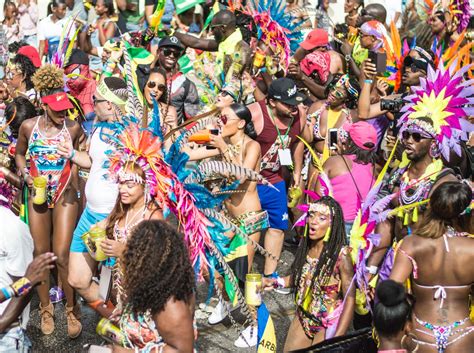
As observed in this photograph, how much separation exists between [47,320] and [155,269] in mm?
3059

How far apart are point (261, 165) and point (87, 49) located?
4393 millimetres

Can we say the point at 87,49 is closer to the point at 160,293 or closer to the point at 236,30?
the point at 236,30

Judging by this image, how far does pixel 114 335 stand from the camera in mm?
4176

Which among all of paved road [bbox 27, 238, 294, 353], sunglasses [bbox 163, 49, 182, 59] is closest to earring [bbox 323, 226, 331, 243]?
paved road [bbox 27, 238, 294, 353]

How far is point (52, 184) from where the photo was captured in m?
6.50

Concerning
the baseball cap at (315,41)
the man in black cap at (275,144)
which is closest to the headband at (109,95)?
the man in black cap at (275,144)

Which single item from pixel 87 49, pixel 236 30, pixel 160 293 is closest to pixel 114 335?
pixel 160 293

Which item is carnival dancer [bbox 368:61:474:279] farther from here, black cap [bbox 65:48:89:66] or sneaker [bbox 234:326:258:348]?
black cap [bbox 65:48:89:66]

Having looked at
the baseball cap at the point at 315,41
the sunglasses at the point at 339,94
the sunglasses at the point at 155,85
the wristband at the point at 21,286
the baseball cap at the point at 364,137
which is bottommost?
the baseball cap at the point at 315,41

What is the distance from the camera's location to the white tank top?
597 cm

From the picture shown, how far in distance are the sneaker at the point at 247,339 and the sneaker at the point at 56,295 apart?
67.1 inches

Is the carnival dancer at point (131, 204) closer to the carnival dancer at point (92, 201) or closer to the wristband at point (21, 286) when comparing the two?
the carnival dancer at point (92, 201)

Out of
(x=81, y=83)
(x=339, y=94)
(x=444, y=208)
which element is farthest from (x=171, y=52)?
(x=444, y=208)

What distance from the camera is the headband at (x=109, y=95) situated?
20.9 ft
